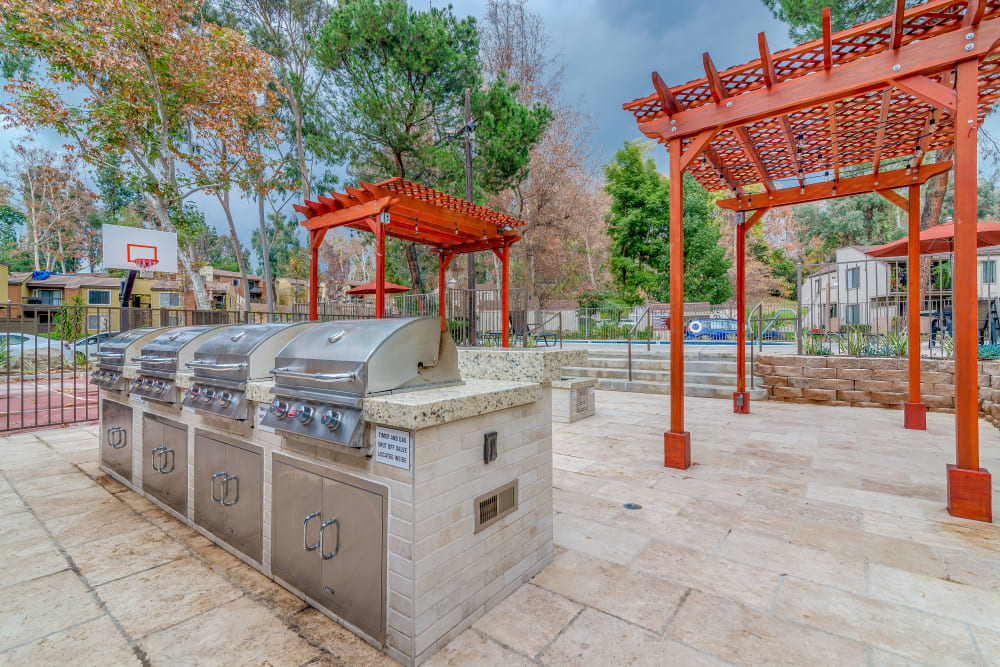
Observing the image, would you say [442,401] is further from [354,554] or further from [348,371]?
[354,554]

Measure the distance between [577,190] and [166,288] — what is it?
23527 millimetres

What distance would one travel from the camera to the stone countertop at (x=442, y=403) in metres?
1.34

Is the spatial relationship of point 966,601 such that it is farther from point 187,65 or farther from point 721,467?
point 187,65

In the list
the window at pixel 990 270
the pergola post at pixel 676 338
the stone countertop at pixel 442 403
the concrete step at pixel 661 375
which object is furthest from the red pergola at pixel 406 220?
the window at pixel 990 270

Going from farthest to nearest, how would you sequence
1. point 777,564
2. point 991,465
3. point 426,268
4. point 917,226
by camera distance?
point 426,268 → point 917,226 → point 991,465 → point 777,564

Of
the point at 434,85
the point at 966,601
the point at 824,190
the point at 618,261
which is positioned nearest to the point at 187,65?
the point at 434,85

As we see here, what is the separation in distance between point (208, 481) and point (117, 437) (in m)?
1.45

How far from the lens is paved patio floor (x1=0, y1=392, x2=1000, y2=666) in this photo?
4.88ft

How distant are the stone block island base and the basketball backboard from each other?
4.90 m

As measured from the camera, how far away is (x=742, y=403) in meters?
5.51

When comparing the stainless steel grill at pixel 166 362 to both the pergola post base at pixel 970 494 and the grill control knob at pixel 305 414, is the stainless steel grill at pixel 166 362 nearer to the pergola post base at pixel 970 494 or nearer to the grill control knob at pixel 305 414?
the grill control knob at pixel 305 414

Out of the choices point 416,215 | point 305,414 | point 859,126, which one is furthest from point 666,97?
point 416,215

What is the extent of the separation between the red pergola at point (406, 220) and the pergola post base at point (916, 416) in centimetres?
512

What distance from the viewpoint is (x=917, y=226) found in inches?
176
